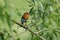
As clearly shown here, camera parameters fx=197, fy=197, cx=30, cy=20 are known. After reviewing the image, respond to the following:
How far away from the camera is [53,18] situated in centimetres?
109

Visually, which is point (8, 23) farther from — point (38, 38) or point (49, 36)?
point (49, 36)

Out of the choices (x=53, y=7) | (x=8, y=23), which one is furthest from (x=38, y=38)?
(x=8, y=23)

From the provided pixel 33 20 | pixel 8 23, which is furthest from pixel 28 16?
pixel 8 23

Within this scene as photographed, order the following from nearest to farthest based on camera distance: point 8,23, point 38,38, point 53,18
→ point 8,23 → point 38,38 → point 53,18

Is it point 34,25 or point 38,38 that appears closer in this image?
point 38,38

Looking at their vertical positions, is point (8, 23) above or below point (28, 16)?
above

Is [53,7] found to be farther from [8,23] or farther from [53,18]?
[8,23]

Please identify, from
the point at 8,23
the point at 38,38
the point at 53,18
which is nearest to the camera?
the point at 8,23

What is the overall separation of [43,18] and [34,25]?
0.22 ft

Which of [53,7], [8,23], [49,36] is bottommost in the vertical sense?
[49,36]

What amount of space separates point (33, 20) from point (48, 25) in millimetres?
90

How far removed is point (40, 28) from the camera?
3.61ft

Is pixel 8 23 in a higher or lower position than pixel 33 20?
higher

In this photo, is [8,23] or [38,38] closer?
[8,23]
